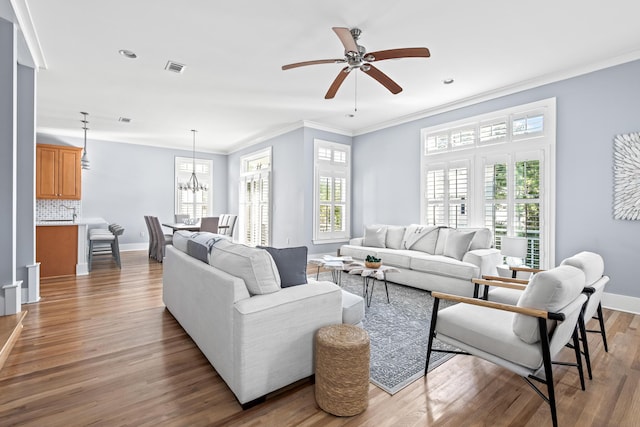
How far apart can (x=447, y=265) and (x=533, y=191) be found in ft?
5.41

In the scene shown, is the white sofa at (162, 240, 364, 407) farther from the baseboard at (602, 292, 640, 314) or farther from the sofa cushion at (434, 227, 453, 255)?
the baseboard at (602, 292, 640, 314)

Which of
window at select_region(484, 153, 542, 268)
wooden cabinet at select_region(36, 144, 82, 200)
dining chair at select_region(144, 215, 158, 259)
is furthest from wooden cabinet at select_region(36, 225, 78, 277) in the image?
window at select_region(484, 153, 542, 268)

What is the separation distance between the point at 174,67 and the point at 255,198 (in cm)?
443

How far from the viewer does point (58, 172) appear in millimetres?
6488

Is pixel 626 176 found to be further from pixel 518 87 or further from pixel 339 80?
pixel 339 80

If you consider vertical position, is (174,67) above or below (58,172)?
above

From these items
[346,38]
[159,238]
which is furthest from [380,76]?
[159,238]

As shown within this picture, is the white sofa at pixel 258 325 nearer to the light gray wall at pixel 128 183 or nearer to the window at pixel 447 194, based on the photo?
the window at pixel 447 194

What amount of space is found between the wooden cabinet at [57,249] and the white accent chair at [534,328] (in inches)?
228

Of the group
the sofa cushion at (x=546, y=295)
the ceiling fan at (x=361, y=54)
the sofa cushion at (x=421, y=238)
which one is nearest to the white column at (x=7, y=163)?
the ceiling fan at (x=361, y=54)

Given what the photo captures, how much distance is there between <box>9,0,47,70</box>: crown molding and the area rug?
168 inches

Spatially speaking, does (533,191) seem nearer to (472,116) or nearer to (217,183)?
(472,116)

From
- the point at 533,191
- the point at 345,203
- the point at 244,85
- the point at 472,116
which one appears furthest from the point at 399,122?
the point at 244,85

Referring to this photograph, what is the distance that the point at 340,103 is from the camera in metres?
5.15
